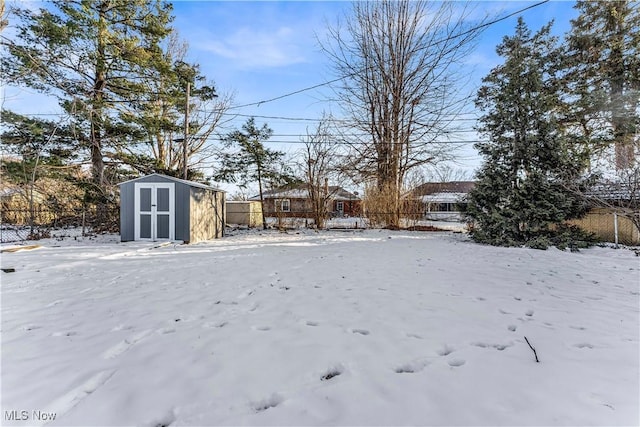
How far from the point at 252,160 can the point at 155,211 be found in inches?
290

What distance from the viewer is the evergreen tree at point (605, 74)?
1040 centimetres

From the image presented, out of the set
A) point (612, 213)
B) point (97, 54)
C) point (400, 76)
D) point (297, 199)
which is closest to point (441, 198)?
point (400, 76)

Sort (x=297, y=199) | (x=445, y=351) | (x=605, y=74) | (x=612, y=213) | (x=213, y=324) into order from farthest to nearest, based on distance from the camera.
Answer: (x=297, y=199) < (x=605, y=74) < (x=612, y=213) < (x=213, y=324) < (x=445, y=351)

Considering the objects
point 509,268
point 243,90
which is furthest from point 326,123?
point 509,268

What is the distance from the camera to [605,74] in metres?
11.0

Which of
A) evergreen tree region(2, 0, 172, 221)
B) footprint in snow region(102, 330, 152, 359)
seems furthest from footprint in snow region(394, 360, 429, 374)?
evergreen tree region(2, 0, 172, 221)

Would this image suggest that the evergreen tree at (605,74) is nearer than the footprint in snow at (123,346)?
No

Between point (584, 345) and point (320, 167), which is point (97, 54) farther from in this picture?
point (584, 345)

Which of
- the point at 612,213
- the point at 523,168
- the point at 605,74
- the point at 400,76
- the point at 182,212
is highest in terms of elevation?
the point at 400,76

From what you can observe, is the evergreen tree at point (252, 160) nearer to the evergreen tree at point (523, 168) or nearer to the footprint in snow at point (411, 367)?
the evergreen tree at point (523, 168)

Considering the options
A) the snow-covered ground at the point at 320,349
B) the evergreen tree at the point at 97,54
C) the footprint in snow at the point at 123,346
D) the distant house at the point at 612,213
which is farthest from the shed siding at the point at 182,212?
the distant house at the point at 612,213

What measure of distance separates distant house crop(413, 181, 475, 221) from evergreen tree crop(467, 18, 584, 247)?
117 cm

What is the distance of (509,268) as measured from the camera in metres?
4.91

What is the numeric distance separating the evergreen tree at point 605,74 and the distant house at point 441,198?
490 cm
